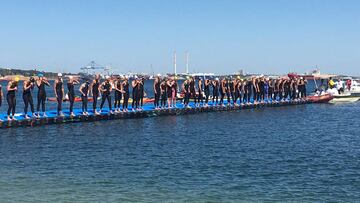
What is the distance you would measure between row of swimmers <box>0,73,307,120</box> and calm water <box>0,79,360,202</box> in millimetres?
1669

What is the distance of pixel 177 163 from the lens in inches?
696

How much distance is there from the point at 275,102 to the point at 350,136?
17383 millimetres

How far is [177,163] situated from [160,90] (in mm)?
15766

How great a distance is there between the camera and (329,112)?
140ft

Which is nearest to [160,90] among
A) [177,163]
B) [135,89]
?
[135,89]

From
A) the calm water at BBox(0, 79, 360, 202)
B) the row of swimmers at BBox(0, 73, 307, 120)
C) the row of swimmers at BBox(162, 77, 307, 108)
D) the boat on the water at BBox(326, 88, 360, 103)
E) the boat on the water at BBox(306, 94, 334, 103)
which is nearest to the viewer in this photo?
the calm water at BBox(0, 79, 360, 202)

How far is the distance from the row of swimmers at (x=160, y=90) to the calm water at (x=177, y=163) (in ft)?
5.48

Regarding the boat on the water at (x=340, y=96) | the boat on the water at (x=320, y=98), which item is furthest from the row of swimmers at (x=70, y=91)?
the boat on the water at (x=340, y=96)

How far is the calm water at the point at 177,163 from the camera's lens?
539 inches

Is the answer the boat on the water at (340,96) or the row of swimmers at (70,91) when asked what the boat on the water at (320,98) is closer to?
the boat on the water at (340,96)

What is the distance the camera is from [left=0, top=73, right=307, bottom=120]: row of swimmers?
1035 inches

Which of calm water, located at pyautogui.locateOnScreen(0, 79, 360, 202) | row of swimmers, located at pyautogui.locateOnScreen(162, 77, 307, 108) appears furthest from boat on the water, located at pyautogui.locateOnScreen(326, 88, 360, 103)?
calm water, located at pyautogui.locateOnScreen(0, 79, 360, 202)

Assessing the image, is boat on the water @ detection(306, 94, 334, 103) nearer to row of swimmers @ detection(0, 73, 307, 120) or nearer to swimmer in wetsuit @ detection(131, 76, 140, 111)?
row of swimmers @ detection(0, 73, 307, 120)

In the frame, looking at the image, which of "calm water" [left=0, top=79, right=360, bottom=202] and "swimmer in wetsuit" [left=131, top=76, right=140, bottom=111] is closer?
"calm water" [left=0, top=79, right=360, bottom=202]
